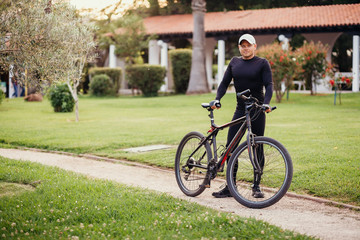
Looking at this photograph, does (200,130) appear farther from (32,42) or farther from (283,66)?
(283,66)

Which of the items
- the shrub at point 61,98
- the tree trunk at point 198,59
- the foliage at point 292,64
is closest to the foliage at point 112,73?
the tree trunk at point 198,59

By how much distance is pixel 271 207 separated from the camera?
5.35 m

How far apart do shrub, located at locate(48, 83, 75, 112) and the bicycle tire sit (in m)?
13.8

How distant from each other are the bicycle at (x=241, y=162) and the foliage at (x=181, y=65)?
2252 centimetres

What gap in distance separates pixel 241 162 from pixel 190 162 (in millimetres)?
731

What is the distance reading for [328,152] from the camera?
27.8ft

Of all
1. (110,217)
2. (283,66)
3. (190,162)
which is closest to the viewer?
(110,217)

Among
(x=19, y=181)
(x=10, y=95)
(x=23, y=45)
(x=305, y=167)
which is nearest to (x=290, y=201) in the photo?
(x=305, y=167)

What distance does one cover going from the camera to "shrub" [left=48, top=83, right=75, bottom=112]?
19.2m

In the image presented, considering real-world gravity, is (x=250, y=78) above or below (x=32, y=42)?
below

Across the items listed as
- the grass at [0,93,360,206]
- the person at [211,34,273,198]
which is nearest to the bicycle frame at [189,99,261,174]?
the person at [211,34,273,198]

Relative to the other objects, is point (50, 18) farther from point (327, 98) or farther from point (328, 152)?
point (327, 98)

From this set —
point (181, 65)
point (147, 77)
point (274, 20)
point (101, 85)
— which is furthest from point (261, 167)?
point (274, 20)

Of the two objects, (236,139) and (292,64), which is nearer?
(236,139)
